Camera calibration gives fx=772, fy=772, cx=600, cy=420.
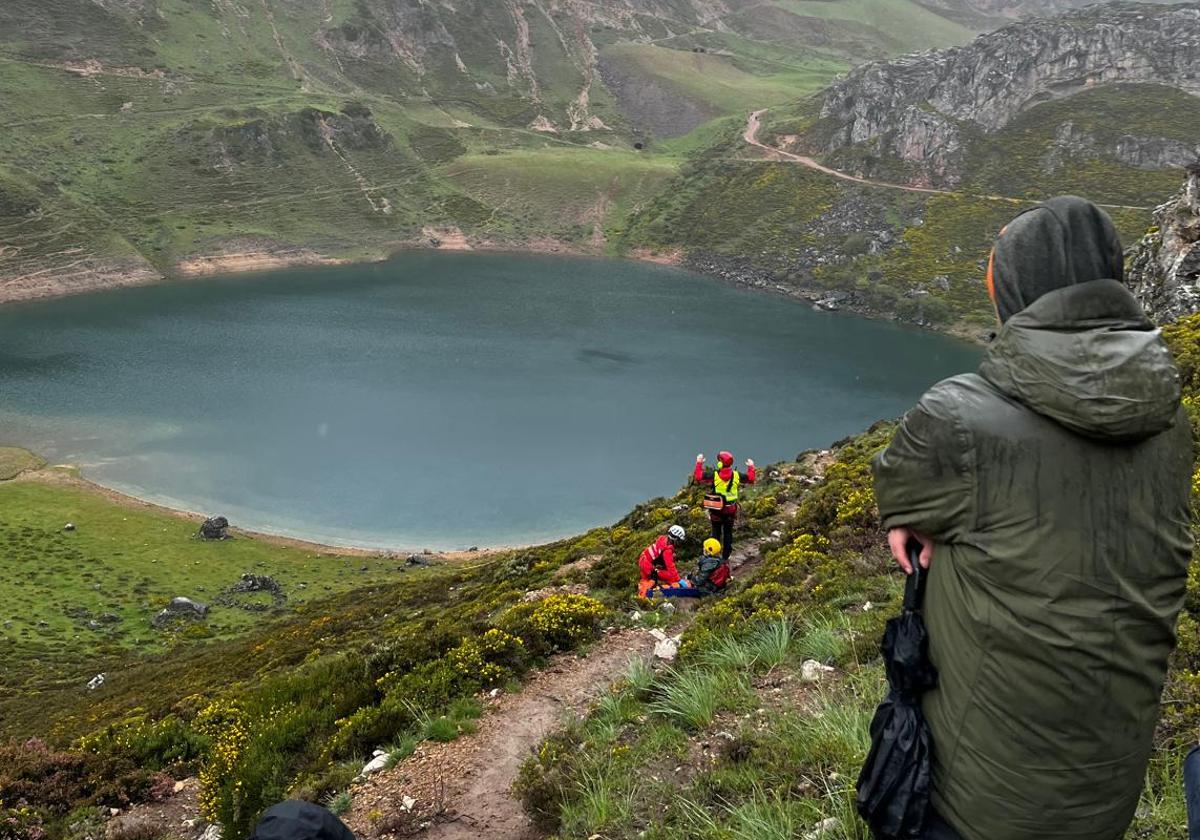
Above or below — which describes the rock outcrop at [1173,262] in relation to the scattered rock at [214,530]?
above

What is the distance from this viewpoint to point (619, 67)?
178 meters

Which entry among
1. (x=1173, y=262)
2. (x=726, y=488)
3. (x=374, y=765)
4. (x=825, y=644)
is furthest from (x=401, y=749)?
(x=1173, y=262)

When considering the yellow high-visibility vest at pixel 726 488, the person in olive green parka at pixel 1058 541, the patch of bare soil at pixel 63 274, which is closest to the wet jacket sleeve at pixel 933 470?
the person in olive green parka at pixel 1058 541

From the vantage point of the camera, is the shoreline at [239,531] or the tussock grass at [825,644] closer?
the tussock grass at [825,644]

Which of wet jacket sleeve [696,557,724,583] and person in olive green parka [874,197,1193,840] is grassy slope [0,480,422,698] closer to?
wet jacket sleeve [696,557,724,583]

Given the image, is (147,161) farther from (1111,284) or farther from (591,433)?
(1111,284)

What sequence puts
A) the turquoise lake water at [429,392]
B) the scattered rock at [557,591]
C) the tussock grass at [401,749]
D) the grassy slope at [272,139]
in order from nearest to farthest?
the tussock grass at [401,749]
the scattered rock at [557,591]
the turquoise lake water at [429,392]
the grassy slope at [272,139]

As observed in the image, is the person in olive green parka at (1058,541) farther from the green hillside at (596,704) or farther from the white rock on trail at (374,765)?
the white rock on trail at (374,765)

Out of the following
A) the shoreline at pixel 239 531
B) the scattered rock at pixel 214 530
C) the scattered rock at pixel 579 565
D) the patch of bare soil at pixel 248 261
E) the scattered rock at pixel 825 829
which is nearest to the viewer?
the scattered rock at pixel 825 829

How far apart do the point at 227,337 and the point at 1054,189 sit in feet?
323

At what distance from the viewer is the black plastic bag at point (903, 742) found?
2684 mm

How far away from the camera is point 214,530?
39.2 m

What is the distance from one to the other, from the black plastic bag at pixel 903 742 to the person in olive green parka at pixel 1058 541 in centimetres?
8

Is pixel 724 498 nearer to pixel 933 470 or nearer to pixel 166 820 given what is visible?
pixel 166 820
